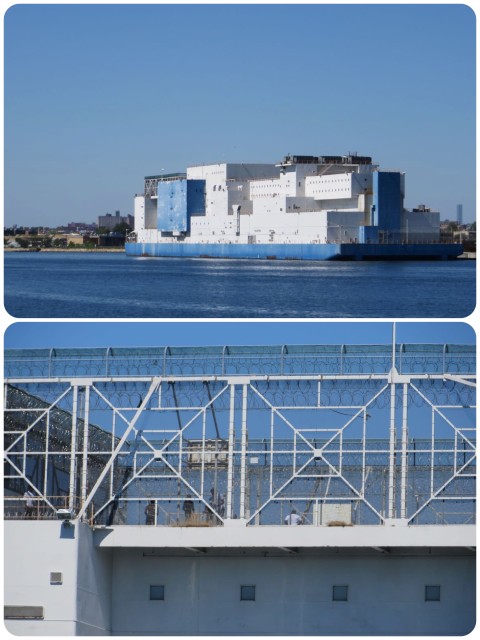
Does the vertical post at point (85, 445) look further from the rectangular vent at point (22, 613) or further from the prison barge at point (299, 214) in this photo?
the prison barge at point (299, 214)

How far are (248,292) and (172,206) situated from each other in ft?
134

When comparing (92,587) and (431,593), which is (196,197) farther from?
(92,587)

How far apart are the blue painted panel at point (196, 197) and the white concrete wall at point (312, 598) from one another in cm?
6560

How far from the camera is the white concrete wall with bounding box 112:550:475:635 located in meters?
16.9

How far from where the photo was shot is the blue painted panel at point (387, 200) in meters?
66.1

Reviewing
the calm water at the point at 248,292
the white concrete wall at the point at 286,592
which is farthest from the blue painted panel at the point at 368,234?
the white concrete wall at the point at 286,592

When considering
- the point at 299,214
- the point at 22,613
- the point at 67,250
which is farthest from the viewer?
the point at 67,250

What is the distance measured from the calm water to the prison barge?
4.07 meters

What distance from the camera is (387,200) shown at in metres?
66.8

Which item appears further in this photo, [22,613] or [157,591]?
[157,591]

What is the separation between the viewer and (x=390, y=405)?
16844 mm

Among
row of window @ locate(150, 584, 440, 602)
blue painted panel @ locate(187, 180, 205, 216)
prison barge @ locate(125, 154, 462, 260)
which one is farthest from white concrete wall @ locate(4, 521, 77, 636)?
blue painted panel @ locate(187, 180, 205, 216)

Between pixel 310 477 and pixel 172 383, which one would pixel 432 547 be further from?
pixel 172 383

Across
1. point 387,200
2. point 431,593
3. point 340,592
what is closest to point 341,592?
point 340,592
